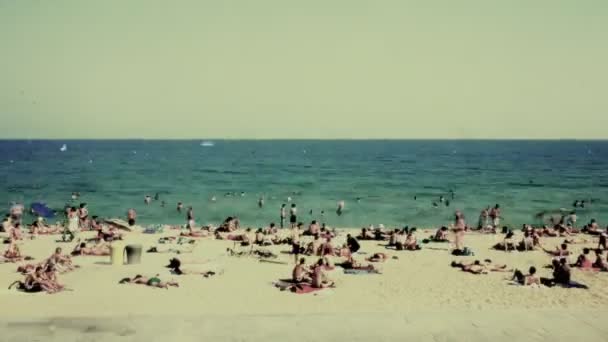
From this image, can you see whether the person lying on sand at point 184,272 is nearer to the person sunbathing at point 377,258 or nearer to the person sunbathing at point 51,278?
the person sunbathing at point 51,278

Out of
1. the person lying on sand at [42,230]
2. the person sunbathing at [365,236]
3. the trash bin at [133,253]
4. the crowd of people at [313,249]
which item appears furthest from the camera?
the person lying on sand at [42,230]

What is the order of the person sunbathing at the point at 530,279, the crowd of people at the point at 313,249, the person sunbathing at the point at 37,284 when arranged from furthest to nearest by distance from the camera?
the person sunbathing at the point at 530,279, the crowd of people at the point at 313,249, the person sunbathing at the point at 37,284

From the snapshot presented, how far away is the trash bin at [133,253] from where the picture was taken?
1989 cm

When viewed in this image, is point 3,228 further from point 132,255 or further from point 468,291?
point 468,291

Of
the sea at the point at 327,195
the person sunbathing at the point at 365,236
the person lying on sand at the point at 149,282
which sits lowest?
the sea at the point at 327,195

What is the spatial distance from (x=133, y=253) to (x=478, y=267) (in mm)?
12548

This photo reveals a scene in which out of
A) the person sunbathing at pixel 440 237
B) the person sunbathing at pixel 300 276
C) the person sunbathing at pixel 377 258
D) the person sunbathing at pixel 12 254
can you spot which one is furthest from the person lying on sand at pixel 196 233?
the person sunbathing at pixel 300 276

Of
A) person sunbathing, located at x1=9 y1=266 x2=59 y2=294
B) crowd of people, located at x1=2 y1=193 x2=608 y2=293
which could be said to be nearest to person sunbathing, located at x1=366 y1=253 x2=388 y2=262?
crowd of people, located at x1=2 y1=193 x2=608 y2=293

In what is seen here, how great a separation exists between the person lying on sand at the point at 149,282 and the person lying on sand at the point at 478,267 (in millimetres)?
10267

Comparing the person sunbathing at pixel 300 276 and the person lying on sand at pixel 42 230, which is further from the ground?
the person sunbathing at pixel 300 276

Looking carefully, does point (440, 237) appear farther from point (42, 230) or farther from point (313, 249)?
point (42, 230)

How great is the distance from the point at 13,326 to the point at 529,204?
45653mm

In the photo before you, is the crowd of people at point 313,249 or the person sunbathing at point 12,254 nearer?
the crowd of people at point 313,249

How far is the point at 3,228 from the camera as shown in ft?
94.1
